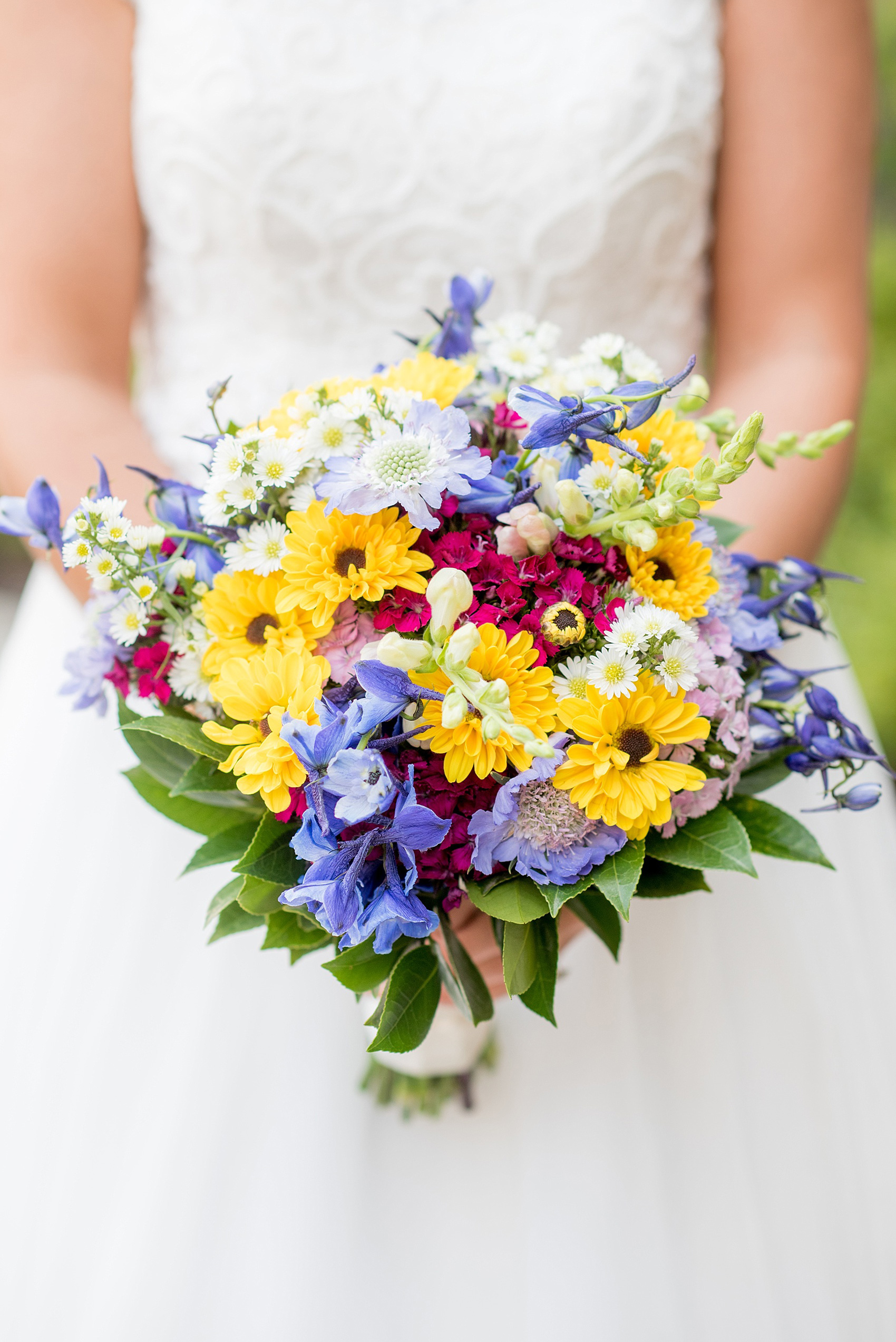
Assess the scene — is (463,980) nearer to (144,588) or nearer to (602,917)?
(602,917)

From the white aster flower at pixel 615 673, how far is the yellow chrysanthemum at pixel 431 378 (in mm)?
212

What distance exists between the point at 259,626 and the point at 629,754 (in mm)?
227

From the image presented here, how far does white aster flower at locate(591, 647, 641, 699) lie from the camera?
50 cm

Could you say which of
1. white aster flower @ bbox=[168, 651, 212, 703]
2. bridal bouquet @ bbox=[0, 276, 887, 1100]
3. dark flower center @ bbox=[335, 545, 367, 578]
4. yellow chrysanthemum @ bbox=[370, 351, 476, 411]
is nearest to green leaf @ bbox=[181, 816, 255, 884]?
bridal bouquet @ bbox=[0, 276, 887, 1100]

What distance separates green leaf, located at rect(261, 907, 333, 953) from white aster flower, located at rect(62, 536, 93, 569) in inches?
10.2

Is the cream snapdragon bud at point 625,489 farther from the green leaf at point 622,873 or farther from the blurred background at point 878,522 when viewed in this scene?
the blurred background at point 878,522

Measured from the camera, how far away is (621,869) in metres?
0.54

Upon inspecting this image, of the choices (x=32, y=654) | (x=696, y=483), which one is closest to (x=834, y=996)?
(x=696, y=483)

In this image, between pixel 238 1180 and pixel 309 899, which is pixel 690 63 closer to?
pixel 309 899

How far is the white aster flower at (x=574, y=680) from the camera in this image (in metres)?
0.52

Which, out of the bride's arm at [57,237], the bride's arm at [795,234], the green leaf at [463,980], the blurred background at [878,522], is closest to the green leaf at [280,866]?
the green leaf at [463,980]

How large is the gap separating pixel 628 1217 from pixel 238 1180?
34 cm

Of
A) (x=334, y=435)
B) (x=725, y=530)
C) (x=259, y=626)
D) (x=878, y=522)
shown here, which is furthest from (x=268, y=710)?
(x=878, y=522)

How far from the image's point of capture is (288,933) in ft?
2.11
